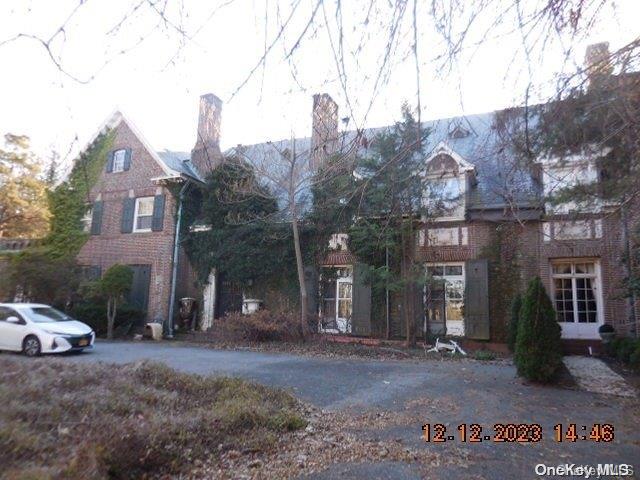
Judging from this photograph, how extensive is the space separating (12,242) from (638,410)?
2698cm

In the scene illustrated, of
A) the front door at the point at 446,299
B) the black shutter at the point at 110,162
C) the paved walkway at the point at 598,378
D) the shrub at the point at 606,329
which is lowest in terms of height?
the paved walkway at the point at 598,378

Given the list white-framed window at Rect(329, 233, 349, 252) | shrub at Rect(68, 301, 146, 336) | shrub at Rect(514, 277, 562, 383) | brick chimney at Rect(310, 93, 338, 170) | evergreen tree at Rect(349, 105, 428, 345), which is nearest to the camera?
brick chimney at Rect(310, 93, 338, 170)

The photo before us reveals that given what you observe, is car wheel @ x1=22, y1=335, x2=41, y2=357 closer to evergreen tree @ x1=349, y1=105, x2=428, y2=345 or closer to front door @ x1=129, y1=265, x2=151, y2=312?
front door @ x1=129, y1=265, x2=151, y2=312

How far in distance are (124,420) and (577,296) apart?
574 inches

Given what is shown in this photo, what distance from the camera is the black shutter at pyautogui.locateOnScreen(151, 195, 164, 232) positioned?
20.5 metres

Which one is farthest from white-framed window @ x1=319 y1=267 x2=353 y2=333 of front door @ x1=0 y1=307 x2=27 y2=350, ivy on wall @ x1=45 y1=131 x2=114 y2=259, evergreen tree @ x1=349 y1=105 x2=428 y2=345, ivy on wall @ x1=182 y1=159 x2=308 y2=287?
ivy on wall @ x1=45 y1=131 x2=114 y2=259

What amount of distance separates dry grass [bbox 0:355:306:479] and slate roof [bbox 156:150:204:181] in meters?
14.9

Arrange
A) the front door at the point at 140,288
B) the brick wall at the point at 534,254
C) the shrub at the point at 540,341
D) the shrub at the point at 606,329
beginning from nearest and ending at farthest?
the shrub at the point at 540,341 → the shrub at the point at 606,329 → the brick wall at the point at 534,254 → the front door at the point at 140,288

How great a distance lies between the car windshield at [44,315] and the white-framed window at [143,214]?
757cm

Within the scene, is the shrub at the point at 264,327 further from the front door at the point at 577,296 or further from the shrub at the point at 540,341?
the front door at the point at 577,296

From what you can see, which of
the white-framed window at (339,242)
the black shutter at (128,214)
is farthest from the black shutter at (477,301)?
the black shutter at (128,214)

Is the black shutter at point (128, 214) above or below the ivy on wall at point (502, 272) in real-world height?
above

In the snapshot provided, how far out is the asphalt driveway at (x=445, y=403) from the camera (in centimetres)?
471

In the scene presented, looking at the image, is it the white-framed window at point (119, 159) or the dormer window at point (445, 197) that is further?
the white-framed window at point (119, 159)
